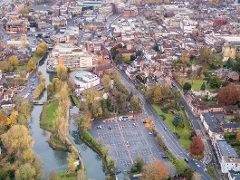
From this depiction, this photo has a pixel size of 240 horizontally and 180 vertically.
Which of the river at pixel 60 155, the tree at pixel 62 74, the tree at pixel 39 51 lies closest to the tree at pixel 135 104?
the river at pixel 60 155

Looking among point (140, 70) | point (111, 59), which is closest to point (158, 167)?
point (140, 70)

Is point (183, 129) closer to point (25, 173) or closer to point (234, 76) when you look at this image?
point (234, 76)

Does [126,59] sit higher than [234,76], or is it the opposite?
[234,76]

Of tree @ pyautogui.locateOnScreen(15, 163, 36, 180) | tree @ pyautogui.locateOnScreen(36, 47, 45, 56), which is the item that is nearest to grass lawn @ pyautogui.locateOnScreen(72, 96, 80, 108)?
tree @ pyautogui.locateOnScreen(15, 163, 36, 180)

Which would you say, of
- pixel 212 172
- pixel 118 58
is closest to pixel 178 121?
pixel 212 172

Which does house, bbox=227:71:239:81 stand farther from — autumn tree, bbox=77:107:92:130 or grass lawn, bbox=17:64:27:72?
grass lawn, bbox=17:64:27:72

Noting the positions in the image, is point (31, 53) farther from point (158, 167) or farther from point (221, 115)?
point (158, 167)

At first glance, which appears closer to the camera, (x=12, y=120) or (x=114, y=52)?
(x=12, y=120)
